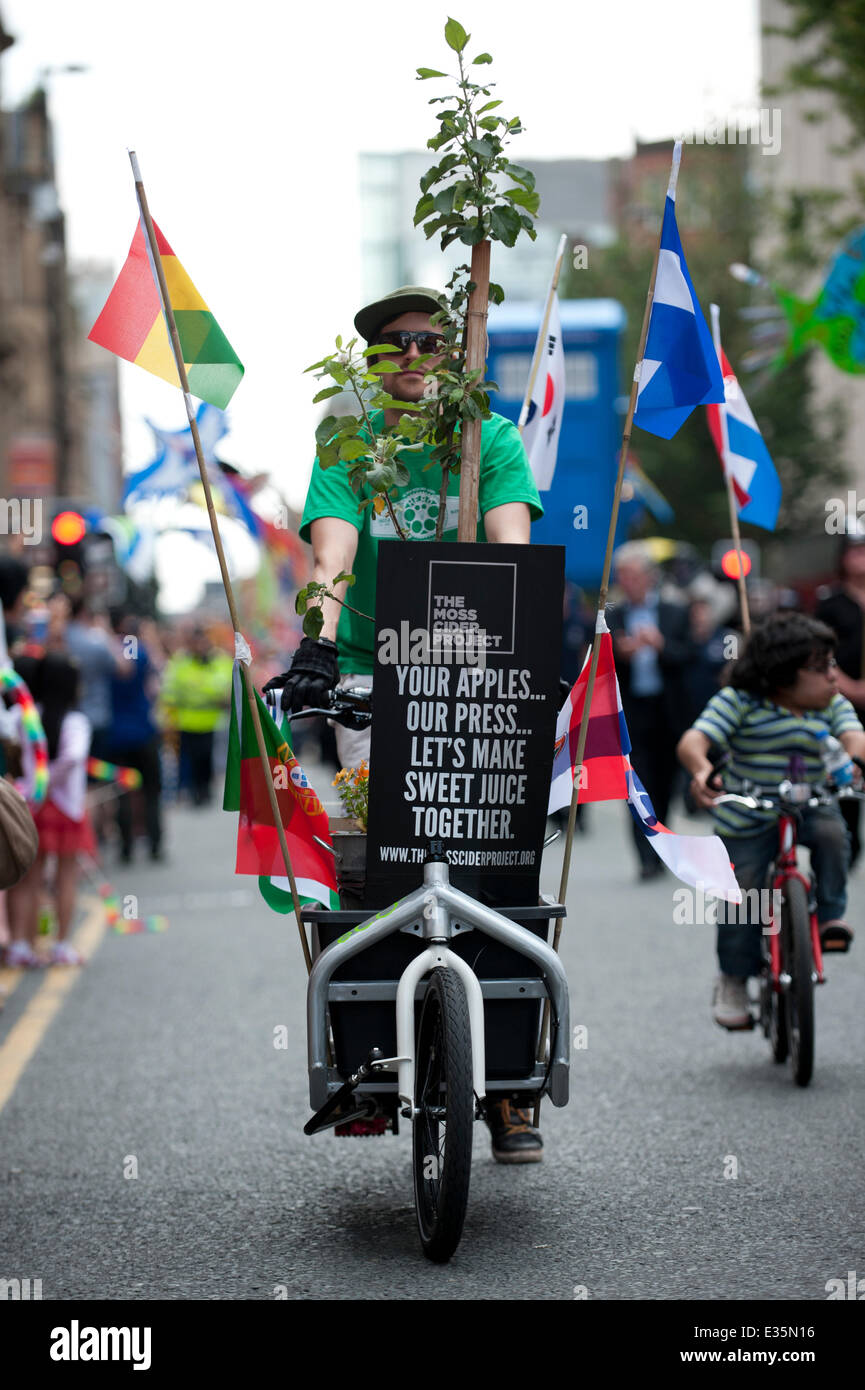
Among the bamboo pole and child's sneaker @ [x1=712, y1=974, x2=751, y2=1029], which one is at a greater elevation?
the bamboo pole

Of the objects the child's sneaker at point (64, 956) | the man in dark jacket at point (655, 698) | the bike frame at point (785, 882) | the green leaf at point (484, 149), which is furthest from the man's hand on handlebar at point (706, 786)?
the man in dark jacket at point (655, 698)

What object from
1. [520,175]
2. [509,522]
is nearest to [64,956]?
[509,522]

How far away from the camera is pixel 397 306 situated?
5.21 m

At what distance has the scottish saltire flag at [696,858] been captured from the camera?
16.3 feet

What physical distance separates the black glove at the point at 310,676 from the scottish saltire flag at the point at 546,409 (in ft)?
5.12

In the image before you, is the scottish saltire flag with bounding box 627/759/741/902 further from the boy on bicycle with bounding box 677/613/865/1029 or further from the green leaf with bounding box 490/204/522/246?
the boy on bicycle with bounding box 677/613/865/1029

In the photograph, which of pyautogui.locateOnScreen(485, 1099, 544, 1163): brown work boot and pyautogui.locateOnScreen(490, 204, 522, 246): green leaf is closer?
pyautogui.locateOnScreen(490, 204, 522, 246): green leaf

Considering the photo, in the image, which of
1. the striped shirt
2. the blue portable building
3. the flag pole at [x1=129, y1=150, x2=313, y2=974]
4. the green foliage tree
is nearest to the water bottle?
the striped shirt

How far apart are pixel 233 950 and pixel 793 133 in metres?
40.4

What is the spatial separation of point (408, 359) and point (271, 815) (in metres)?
1.23

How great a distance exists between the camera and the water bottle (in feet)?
21.8

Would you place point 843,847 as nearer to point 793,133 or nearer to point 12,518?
point 12,518

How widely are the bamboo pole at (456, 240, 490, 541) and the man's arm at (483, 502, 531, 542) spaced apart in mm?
251

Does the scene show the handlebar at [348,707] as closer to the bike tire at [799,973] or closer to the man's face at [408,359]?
the man's face at [408,359]
